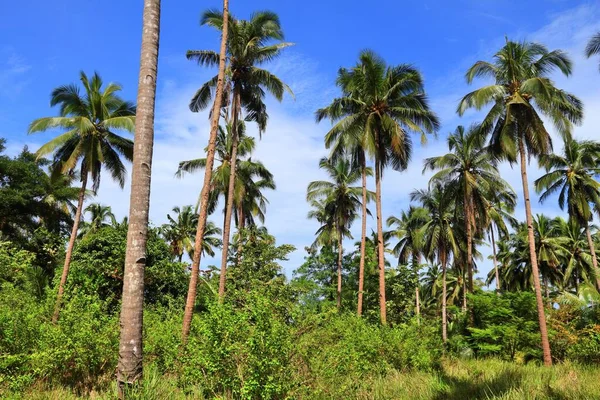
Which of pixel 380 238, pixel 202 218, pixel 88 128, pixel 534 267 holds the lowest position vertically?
pixel 534 267

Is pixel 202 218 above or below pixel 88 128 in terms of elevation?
below

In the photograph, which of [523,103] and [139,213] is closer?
[139,213]

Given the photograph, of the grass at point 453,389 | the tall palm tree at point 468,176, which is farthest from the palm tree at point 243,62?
the tall palm tree at point 468,176

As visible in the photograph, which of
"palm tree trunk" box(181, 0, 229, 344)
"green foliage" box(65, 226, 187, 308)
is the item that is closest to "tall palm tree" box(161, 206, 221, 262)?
"green foliage" box(65, 226, 187, 308)

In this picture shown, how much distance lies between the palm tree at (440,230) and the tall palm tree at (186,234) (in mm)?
18605

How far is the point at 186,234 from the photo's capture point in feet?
132

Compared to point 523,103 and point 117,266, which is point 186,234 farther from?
point 523,103

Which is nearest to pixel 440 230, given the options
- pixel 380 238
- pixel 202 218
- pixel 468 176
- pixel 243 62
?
pixel 468 176

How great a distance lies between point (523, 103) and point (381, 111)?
6233mm

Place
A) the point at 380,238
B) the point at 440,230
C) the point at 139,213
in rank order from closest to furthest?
the point at 139,213 → the point at 380,238 → the point at 440,230

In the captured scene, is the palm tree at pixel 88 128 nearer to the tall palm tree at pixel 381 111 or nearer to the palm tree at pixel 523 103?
the tall palm tree at pixel 381 111

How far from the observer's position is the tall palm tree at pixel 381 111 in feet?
68.8

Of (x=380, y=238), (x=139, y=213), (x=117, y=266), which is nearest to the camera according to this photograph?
(x=139, y=213)

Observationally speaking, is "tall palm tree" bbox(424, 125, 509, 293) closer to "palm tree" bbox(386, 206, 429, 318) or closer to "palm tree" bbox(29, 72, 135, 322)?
"palm tree" bbox(386, 206, 429, 318)
